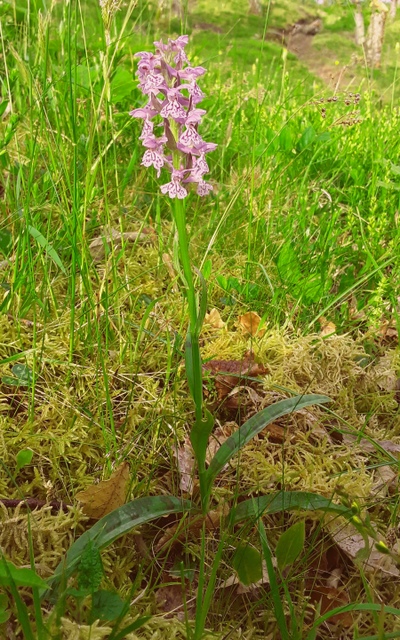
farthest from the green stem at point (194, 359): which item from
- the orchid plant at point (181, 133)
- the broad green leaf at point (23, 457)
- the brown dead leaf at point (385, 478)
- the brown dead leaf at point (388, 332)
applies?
the brown dead leaf at point (388, 332)

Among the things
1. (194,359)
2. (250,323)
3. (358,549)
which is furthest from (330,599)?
(250,323)

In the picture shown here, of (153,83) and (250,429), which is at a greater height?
(153,83)

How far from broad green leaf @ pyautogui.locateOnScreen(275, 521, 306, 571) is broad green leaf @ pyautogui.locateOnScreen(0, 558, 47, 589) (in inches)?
17.0

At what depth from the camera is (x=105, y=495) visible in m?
1.15

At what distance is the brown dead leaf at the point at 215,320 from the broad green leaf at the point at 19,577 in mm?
1058

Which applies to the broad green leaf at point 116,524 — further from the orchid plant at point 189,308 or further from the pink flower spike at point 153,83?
the pink flower spike at point 153,83

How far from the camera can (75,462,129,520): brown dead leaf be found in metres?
1.14

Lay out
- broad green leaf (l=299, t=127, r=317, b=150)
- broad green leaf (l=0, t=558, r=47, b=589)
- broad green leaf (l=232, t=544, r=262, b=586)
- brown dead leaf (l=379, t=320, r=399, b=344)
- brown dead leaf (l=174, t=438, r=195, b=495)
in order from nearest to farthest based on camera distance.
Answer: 1. broad green leaf (l=0, t=558, r=47, b=589)
2. broad green leaf (l=232, t=544, r=262, b=586)
3. brown dead leaf (l=174, t=438, r=195, b=495)
4. brown dead leaf (l=379, t=320, r=399, b=344)
5. broad green leaf (l=299, t=127, r=317, b=150)

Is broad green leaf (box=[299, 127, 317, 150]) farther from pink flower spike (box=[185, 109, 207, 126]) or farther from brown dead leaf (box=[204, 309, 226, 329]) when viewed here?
pink flower spike (box=[185, 109, 207, 126])

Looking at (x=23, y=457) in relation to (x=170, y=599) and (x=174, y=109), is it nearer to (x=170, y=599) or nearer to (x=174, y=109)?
(x=170, y=599)

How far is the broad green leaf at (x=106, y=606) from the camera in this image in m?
0.93

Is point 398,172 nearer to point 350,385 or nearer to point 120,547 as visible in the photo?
point 350,385

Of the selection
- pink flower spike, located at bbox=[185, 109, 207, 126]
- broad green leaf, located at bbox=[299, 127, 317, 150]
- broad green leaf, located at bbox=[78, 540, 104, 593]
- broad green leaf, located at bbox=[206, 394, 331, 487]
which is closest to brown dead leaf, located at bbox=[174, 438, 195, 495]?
broad green leaf, located at bbox=[206, 394, 331, 487]

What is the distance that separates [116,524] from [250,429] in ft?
1.11
